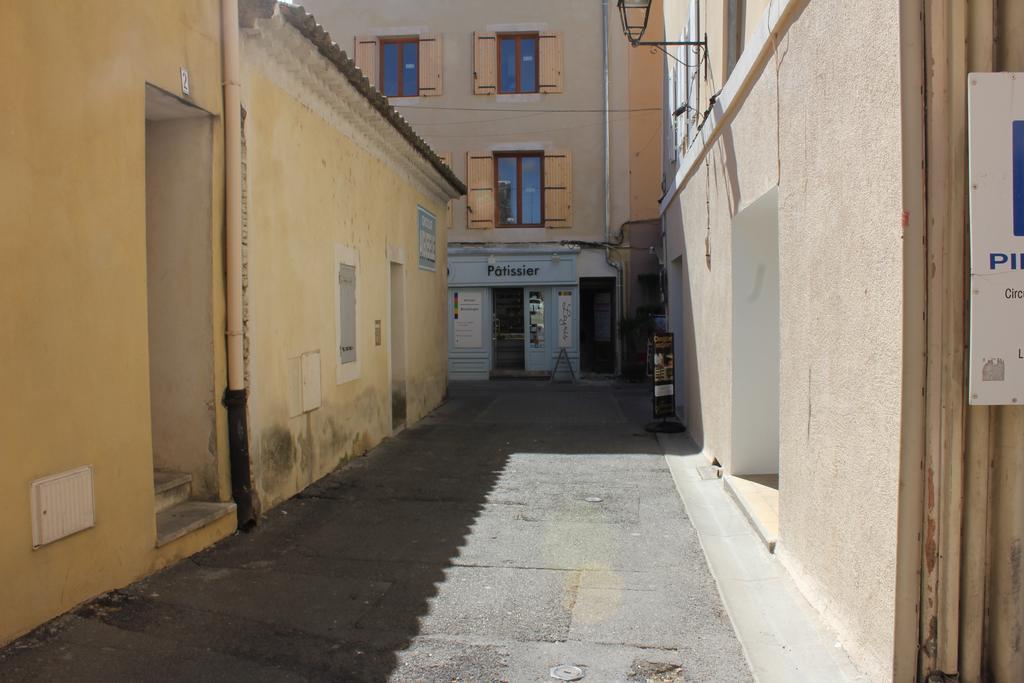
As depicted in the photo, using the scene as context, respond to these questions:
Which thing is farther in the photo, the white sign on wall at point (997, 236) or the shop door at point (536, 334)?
the shop door at point (536, 334)

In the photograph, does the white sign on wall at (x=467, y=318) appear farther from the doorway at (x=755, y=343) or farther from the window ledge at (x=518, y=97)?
the doorway at (x=755, y=343)

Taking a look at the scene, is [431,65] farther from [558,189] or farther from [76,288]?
[76,288]

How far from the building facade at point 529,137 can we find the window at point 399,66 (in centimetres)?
2

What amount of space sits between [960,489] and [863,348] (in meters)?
0.74

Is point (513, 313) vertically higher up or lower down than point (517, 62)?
lower down

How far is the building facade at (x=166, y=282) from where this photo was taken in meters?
3.71

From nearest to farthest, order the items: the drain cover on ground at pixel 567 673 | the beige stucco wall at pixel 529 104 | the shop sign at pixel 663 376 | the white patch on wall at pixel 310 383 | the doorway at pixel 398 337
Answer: the drain cover on ground at pixel 567 673 < the white patch on wall at pixel 310 383 < the shop sign at pixel 663 376 < the doorway at pixel 398 337 < the beige stucco wall at pixel 529 104

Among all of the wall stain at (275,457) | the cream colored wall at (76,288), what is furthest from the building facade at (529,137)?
the cream colored wall at (76,288)

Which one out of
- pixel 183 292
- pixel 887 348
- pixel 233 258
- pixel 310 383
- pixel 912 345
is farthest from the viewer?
pixel 310 383

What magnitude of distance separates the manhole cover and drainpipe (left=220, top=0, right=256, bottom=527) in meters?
2.97

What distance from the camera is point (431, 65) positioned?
735 inches

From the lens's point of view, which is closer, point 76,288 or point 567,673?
point 567,673

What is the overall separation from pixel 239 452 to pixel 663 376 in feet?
21.3

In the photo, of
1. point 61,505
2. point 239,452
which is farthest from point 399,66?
point 61,505
